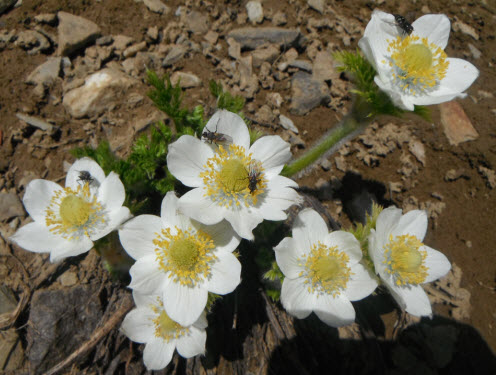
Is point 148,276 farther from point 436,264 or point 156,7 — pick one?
point 156,7

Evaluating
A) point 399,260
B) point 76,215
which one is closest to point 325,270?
point 399,260

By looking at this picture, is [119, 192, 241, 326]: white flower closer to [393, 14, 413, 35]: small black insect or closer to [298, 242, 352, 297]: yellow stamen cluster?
[298, 242, 352, 297]: yellow stamen cluster

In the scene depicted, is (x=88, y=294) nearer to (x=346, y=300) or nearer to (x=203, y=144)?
(x=203, y=144)

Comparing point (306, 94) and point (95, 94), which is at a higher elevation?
point (95, 94)

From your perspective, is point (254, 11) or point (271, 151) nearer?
point (271, 151)

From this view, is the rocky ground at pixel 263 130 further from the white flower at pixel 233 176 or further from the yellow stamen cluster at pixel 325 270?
the white flower at pixel 233 176

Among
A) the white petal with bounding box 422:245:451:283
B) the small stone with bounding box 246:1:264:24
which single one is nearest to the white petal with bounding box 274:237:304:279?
the white petal with bounding box 422:245:451:283
